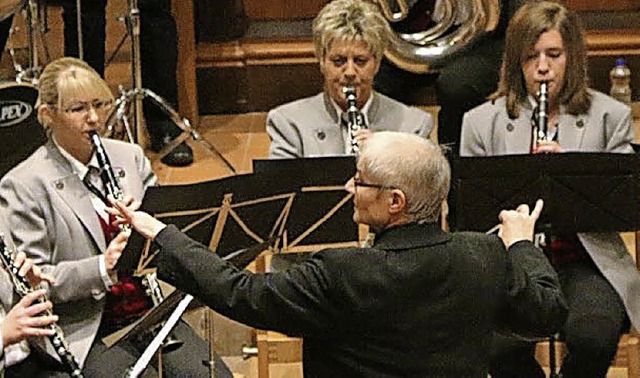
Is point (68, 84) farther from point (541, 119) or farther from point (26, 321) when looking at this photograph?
point (541, 119)

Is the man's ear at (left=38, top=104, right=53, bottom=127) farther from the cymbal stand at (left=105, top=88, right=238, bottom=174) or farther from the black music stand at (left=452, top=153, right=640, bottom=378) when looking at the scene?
the cymbal stand at (left=105, top=88, right=238, bottom=174)

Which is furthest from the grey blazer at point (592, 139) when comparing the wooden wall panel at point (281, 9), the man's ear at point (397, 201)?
the wooden wall panel at point (281, 9)

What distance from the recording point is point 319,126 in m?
3.76

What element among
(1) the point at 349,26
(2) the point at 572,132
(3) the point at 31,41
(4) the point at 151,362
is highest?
(1) the point at 349,26

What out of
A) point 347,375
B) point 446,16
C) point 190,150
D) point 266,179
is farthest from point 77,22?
point 347,375

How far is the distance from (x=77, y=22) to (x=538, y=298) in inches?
131

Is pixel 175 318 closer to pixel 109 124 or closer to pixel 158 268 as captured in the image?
pixel 158 268

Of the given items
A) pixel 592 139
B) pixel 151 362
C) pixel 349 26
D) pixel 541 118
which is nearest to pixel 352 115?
pixel 349 26

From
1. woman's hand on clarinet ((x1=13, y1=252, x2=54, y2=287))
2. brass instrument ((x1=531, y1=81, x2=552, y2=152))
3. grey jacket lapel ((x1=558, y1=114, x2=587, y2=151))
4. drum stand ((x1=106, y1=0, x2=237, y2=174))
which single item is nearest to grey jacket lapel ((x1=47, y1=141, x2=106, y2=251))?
woman's hand on clarinet ((x1=13, y1=252, x2=54, y2=287))

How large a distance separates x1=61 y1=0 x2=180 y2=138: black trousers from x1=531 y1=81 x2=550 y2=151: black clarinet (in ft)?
7.28

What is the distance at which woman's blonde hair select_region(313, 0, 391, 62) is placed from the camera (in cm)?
368

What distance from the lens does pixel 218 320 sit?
172 inches

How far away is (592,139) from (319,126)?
72 cm

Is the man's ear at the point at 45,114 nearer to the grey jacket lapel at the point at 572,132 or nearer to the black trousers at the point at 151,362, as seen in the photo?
the black trousers at the point at 151,362
